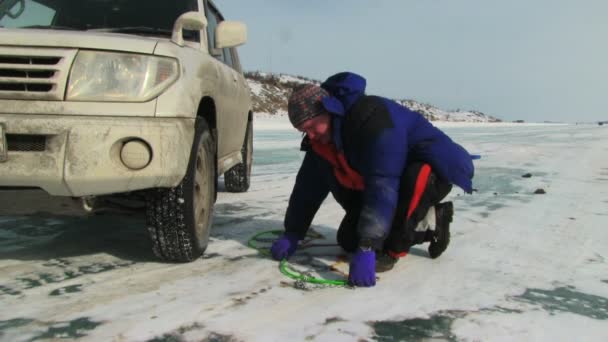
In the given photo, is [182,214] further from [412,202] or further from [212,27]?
[212,27]

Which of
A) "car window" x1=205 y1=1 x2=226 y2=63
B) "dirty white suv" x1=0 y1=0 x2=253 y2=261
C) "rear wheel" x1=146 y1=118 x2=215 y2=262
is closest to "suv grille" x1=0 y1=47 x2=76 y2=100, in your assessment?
"dirty white suv" x1=0 y1=0 x2=253 y2=261

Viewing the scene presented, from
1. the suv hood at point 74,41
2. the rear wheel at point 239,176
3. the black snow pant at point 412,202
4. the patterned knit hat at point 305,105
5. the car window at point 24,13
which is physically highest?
the car window at point 24,13

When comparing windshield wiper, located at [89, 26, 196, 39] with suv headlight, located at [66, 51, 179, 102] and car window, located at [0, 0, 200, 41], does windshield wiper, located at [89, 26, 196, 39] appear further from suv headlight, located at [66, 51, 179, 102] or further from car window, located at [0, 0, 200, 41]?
suv headlight, located at [66, 51, 179, 102]

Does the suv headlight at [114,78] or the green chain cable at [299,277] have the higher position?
the suv headlight at [114,78]

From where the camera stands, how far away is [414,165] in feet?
8.80

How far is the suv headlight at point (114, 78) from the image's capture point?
2197mm

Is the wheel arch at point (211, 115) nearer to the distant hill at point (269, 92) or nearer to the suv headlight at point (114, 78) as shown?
the suv headlight at point (114, 78)

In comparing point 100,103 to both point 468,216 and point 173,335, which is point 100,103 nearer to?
point 173,335

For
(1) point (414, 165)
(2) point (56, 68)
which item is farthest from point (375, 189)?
(2) point (56, 68)

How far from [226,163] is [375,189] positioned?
1580mm

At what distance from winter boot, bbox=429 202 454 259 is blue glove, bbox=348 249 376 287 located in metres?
0.60

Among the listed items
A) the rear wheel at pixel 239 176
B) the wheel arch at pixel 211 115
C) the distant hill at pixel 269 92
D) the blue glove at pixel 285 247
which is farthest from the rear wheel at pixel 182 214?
the distant hill at pixel 269 92

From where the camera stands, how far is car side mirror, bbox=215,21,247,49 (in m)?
3.40

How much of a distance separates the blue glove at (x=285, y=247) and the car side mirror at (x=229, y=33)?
4.39 ft
